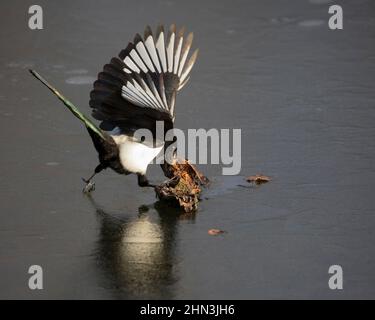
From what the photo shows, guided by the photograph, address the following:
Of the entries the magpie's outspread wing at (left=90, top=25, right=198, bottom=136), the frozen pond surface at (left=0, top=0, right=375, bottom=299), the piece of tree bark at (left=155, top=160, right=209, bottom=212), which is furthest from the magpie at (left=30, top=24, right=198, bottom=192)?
the frozen pond surface at (left=0, top=0, right=375, bottom=299)

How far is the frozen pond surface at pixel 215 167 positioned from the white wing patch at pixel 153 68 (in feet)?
2.24

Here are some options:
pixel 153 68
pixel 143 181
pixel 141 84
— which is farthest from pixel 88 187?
pixel 153 68

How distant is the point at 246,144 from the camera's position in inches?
245

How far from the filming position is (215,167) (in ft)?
19.6

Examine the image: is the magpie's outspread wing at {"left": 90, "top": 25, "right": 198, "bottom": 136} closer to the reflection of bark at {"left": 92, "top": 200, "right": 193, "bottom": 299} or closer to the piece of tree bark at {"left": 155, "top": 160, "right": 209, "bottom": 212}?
the piece of tree bark at {"left": 155, "top": 160, "right": 209, "bottom": 212}

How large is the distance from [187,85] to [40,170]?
5.91ft

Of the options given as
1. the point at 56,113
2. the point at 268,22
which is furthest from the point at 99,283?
the point at 268,22

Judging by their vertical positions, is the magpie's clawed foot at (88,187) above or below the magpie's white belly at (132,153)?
below

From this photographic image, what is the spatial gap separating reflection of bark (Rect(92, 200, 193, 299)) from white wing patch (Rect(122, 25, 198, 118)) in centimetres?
69

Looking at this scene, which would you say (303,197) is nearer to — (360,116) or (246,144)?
(246,144)

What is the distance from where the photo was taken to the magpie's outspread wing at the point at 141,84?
5352 mm

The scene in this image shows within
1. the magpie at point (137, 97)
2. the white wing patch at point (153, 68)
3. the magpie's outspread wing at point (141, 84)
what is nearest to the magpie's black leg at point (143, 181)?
the magpie at point (137, 97)

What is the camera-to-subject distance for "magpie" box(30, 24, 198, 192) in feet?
17.6

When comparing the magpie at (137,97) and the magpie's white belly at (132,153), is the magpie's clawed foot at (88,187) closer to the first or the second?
the magpie at (137,97)
